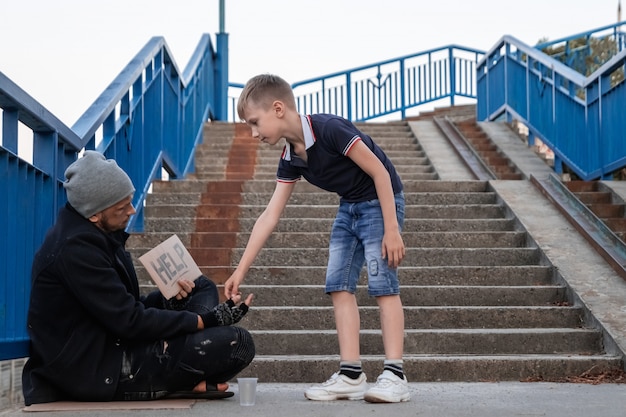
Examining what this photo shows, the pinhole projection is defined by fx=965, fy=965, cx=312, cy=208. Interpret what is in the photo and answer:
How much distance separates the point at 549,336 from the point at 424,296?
→ 3.19 ft

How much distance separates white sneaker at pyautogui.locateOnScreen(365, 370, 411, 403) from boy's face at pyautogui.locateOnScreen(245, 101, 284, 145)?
1127mm

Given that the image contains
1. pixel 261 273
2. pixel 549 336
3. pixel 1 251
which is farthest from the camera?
pixel 261 273

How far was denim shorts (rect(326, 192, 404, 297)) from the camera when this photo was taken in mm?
4172

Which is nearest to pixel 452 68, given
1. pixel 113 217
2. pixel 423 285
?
pixel 423 285

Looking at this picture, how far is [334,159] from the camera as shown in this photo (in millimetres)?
4230

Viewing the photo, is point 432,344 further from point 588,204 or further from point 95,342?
point 588,204

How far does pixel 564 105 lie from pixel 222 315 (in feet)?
23.3

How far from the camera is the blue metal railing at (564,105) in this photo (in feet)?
28.9

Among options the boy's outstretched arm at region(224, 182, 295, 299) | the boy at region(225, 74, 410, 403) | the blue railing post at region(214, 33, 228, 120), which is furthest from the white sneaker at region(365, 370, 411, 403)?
the blue railing post at region(214, 33, 228, 120)

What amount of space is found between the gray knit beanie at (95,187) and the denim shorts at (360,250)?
994 mm

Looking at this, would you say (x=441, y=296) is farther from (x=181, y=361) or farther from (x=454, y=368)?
(x=181, y=361)

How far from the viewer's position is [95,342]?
149 inches

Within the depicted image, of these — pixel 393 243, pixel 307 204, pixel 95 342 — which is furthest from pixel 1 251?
pixel 307 204

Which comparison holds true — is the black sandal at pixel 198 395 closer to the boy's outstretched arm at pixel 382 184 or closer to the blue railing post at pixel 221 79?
the boy's outstretched arm at pixel 382 184
